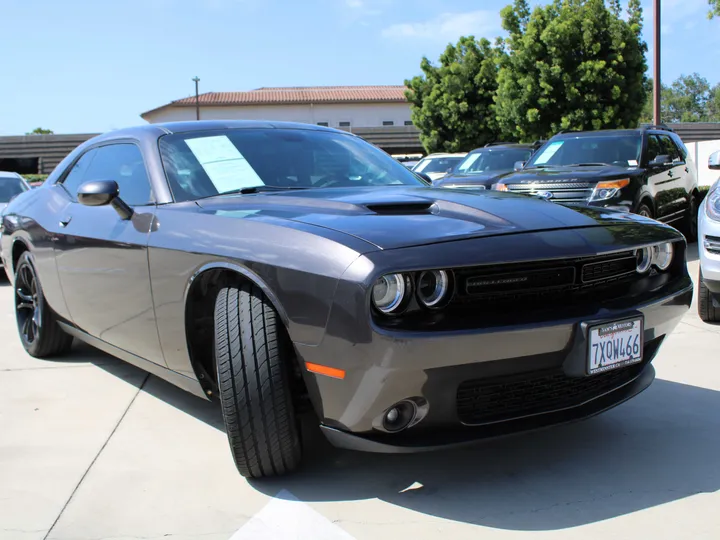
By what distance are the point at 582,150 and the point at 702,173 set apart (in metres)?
13.1

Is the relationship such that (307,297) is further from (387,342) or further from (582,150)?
(582,150)

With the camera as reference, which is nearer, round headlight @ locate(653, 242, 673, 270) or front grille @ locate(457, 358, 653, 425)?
front grille @ locate(457, 358, 653, 425)

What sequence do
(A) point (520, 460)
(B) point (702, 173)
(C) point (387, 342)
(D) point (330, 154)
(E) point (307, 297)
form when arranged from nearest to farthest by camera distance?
1. (C) point (387, 342)
2. (E) point (307, 297)
3. (A) point (520, 460)
4. (D) point (330, 154)
5. (B) point (702, 173)

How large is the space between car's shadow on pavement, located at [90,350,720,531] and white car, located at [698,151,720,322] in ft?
5.75

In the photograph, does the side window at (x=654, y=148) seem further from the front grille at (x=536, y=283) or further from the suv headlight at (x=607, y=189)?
the front grille at (x=536, y=283)

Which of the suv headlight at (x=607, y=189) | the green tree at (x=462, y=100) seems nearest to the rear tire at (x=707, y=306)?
the suv headlight at (x=607, y=189)

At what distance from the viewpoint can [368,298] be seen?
2.19m

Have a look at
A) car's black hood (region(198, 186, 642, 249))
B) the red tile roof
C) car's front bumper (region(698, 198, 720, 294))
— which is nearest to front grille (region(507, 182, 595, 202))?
car's front bumper (region(698, 198, 720, 294))

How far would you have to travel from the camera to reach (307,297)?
235cm

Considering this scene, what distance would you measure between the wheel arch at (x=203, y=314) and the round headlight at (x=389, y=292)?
2.09 ft

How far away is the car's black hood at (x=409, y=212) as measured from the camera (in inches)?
96.2

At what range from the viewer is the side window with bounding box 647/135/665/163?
29.2ft

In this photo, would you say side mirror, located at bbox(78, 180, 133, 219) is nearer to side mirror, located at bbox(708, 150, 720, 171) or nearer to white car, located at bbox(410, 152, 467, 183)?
side mirror, located at bbox(708, 150, 720, 171)

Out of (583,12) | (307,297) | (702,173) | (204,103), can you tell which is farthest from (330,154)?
(204,103)
